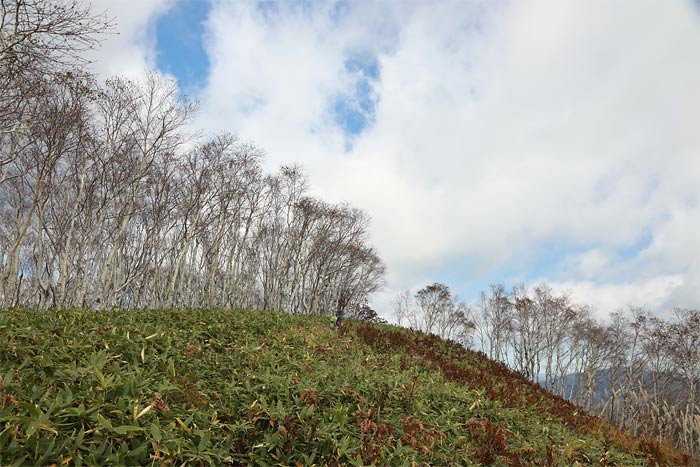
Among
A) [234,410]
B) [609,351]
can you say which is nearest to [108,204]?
[234,410]

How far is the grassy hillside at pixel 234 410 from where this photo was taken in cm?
287

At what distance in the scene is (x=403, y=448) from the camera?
391 cm

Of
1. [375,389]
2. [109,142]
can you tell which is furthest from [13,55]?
[109,142]

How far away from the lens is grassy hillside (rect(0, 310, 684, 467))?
9.41ft

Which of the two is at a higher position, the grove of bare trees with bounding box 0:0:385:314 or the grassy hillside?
the grove of bare trees with bounding box 0:0:385:314

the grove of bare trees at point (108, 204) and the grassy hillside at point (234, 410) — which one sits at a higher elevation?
the grove of bare trees at point (108, 204)

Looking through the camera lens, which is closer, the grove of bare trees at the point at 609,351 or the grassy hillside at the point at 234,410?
the grassy hillside at the point at 234,410

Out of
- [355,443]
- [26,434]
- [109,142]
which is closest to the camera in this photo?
[26,434]

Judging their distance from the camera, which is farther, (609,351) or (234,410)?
(609,351)

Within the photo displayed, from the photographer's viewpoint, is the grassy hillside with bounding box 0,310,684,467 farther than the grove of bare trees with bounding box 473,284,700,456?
No

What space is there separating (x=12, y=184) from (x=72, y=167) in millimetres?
4686

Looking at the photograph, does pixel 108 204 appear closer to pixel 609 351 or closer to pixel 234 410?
pixel 234 410

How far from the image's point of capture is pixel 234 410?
403 centimetres

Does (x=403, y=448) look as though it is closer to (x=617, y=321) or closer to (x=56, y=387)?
A: (x=56, y=387)
